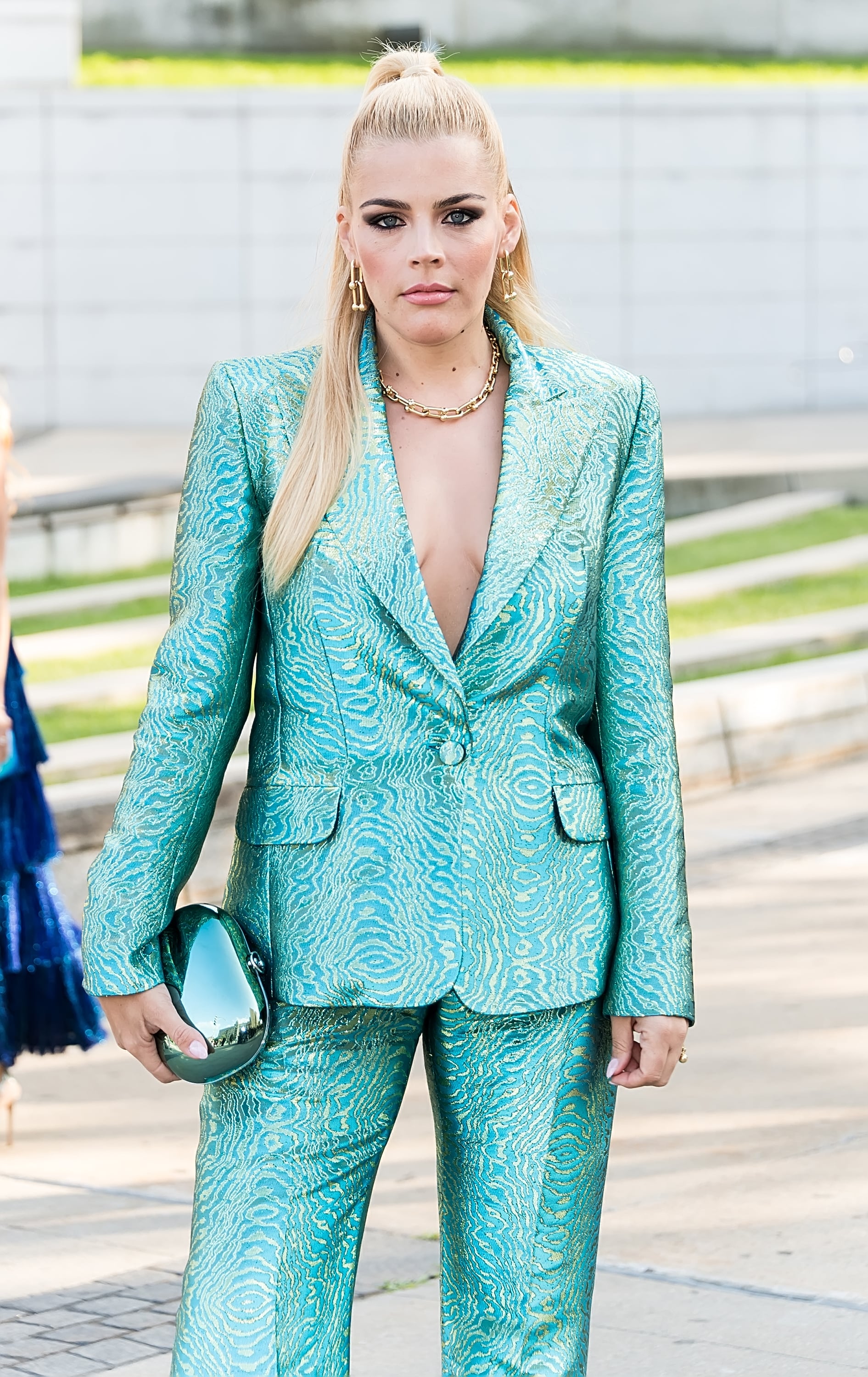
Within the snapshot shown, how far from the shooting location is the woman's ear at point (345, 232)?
8.30 ft

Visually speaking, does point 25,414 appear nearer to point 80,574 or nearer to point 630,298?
point 630,298

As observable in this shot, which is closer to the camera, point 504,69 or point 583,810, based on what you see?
point 583,810

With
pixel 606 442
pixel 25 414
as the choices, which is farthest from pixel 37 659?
pixel 25 414

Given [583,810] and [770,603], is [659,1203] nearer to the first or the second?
[583,810]

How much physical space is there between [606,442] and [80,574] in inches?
437

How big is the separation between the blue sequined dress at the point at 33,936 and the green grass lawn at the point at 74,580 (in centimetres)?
759

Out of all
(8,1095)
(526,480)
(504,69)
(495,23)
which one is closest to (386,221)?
(526,480)

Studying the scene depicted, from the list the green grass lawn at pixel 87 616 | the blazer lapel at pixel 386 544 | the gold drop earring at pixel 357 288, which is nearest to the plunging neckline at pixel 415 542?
the blazer lapel at pixel 386 544

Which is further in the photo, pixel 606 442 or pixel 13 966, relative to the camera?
pixel 13 966

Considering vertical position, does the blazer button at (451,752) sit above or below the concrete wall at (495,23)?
below

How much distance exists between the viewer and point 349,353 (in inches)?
101

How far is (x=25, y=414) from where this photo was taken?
21188 millimetres

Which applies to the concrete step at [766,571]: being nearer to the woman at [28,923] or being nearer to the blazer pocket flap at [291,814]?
the woman at [28,923]

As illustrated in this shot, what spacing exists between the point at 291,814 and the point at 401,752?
6.0 inches
